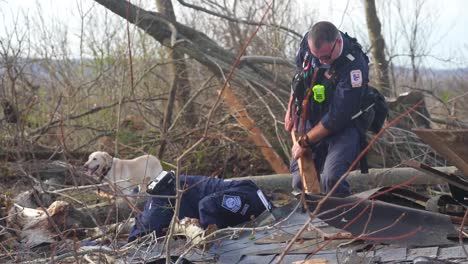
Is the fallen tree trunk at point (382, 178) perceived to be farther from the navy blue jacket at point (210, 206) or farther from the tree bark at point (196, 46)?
the navy blue jacket at point (210, 206)

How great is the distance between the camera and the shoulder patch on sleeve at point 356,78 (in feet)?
19.4

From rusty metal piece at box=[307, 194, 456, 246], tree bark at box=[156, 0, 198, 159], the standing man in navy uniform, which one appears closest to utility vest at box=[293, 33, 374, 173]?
the standing man in navy uniform

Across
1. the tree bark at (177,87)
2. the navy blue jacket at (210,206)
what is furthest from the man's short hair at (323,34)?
the tree bark at (177,87)

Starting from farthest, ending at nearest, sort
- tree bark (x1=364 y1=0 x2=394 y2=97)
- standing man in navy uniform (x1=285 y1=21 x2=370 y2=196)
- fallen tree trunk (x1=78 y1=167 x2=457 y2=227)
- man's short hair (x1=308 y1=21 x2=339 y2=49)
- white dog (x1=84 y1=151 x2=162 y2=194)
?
tree bark (x1=364 y1=0 x2=394 y2=97), white dog (x1=84 y1=151 x2=162 y2=194), fallen tree trunk (x1=78 y1=167 x2=457 y2=227), standing man in navy uniform (x1=285 y1=21 x2=370 y2=196), man's short hair (x1=308 y1=21 x2=339 y2=49)

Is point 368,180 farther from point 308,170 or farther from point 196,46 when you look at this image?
point 196,46

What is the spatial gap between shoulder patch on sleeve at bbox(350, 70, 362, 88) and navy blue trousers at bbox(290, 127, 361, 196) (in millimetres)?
373

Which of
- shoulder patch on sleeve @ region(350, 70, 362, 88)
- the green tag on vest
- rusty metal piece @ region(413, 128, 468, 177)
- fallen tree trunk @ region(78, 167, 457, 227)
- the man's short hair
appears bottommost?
fallen tree trunk @ region(78, 167, 457, 227)

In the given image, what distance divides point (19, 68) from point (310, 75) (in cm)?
530

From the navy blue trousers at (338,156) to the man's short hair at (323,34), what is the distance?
0.74m

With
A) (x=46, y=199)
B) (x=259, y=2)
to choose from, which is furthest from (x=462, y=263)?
(x=259, y=2)

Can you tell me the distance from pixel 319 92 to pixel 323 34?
50 centimetres

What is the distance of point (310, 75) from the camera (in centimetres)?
612

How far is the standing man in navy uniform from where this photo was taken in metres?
5.89

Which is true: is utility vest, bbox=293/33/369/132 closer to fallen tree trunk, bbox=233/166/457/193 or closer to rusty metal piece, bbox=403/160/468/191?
Answer: rusty metal piece, bbox=403/160/468/191
